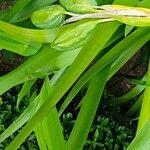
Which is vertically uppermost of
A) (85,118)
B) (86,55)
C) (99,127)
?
(86,55)

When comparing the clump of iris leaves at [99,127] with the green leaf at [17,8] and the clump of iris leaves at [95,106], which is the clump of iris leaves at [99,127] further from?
the green leaf at [17,8]

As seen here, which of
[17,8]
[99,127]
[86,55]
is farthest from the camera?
[99,127]

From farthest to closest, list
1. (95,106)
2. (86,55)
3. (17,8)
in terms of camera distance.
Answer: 1. (17,8)
2. (95,106)
3. (86,55)

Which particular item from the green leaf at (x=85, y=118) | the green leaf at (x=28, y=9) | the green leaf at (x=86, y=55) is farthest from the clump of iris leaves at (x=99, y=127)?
the green leaf at (x=86, y=55)

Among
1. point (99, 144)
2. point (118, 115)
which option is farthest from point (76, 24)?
point (118, 115)

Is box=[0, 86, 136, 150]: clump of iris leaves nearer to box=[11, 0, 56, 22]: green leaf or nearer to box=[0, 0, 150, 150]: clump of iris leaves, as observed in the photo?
box=[0, 0, 150, 150]: clump of iris leaves

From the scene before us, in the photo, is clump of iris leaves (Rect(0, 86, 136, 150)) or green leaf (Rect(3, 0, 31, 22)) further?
clump of iris leaves (Rect(0, 86, 136, 150))

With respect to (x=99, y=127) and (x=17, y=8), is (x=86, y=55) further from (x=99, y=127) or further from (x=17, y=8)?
(x=99, y=127)

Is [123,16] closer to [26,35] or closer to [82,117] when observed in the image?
[26,35]

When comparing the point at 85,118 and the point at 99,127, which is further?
the point at 99,127

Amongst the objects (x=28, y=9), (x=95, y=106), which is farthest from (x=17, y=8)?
(x=95, y=106)

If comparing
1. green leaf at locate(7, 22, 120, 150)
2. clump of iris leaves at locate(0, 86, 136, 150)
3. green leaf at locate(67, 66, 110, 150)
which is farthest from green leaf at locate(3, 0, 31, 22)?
clump of iris leaves at locate(0, 86, 136, 150)
